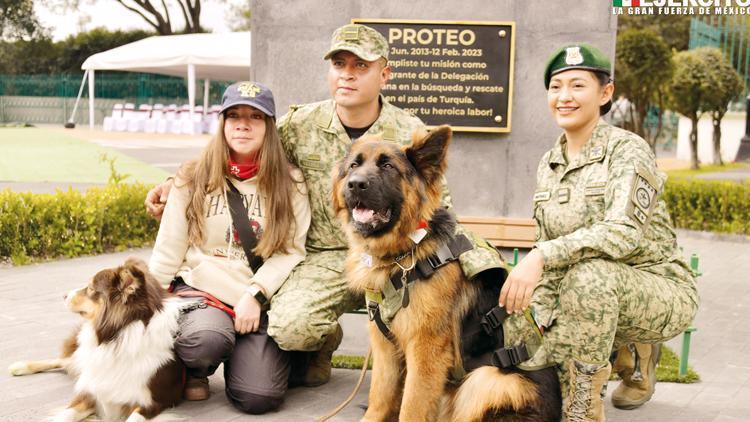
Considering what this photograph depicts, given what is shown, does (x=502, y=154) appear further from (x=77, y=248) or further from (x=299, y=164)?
(x=77, y=248)

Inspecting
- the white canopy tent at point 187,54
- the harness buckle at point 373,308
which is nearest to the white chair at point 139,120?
the white canopy tent at point 187,54

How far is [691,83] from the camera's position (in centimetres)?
1891

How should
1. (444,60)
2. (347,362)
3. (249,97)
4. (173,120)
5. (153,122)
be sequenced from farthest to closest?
(153,122), (173,120), (444,60), (347,362), (249,97)

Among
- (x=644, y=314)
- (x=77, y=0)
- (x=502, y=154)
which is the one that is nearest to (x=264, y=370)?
(x=644, y=314)

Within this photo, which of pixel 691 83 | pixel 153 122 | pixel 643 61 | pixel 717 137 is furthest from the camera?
pixel 153 122

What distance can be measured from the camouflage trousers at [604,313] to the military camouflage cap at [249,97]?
2.03m

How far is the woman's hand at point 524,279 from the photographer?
10.8 ft

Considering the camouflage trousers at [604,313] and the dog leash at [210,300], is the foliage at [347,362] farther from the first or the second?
the camouflage trousers at [604,313]

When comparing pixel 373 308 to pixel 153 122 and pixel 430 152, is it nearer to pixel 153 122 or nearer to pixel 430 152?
pixel 430 152

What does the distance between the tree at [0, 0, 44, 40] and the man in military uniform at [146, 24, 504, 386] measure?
38500mm

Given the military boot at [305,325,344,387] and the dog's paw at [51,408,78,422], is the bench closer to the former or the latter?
the military boot at [305,325,344,387]

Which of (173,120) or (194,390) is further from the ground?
(173,120)

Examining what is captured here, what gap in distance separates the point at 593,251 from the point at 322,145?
2097mm

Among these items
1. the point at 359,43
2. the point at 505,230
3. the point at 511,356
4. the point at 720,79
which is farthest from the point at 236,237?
the point at 720,79
